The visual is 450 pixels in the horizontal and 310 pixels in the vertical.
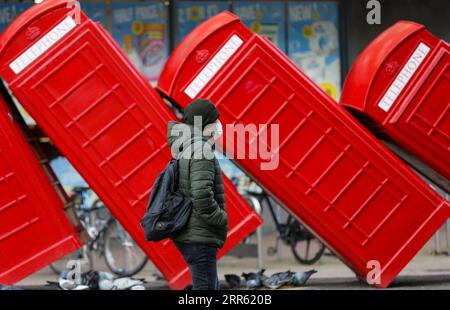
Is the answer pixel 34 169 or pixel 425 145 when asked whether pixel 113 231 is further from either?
pixel 425 145

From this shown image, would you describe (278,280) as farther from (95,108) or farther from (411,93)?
(95,108)

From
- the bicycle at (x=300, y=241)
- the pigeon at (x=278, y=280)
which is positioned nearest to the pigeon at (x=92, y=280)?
the pigeon at (x=278, y=280)

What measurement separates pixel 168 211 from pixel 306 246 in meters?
5.43

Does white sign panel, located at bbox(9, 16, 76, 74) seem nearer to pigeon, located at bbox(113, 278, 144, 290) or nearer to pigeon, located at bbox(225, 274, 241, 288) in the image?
pigeon, located at bbox(113, 278, 144, 290)

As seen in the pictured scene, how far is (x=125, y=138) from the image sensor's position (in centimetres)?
823

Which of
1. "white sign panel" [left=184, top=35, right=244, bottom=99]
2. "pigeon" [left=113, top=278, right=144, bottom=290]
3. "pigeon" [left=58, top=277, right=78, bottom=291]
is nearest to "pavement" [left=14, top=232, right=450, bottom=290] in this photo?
"pigeon" [left=113, top=278, right=144, bottom=290]

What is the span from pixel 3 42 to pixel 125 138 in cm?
136

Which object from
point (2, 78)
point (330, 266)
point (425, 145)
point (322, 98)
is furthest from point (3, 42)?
point (330, 266)

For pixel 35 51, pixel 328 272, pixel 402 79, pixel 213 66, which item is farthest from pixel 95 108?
pixel 328 272

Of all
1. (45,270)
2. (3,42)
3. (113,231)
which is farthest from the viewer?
(45,270)

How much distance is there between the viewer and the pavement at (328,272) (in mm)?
8797

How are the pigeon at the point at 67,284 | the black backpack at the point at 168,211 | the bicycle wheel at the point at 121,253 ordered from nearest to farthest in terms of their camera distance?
the black backpack at the point at 168,211 < the pigeon at the point at 67,284 < the bicycle wheel at the point at 121,253

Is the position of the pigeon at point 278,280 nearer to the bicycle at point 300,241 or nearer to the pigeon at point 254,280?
the pigeon at point 254,280

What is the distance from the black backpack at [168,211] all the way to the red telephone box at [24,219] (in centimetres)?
237
